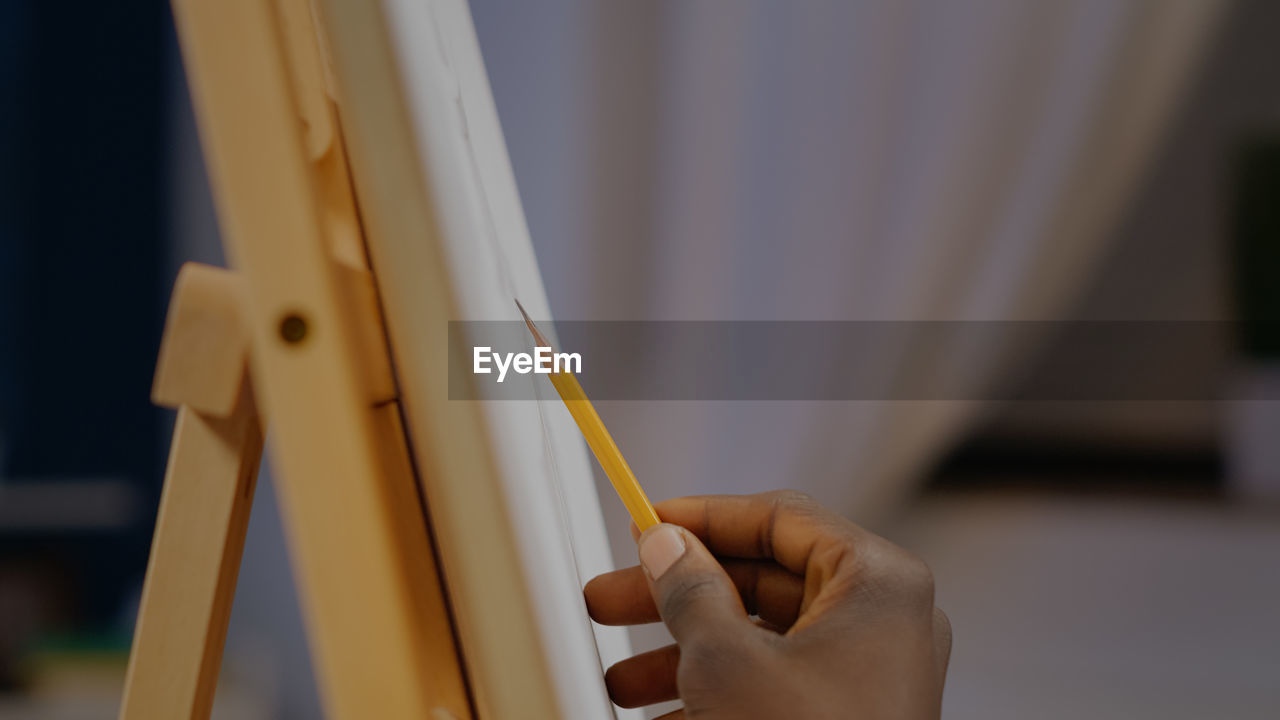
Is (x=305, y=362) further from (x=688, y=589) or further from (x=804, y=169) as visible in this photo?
(x=804, y=169)

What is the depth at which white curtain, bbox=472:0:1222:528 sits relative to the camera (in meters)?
1.27

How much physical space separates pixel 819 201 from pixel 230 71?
1276mm

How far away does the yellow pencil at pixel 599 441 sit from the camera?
0.27 m

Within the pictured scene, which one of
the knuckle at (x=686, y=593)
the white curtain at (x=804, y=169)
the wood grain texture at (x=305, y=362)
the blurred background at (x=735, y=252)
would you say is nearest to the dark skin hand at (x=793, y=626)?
the knuckle at (x=686, y=593)

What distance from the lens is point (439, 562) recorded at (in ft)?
0.83

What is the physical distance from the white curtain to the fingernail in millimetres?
922

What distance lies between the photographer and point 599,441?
0.28 meters

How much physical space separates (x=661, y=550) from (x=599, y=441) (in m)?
0.05

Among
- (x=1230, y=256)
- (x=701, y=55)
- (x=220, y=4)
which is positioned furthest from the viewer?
(x=1230, y=256)

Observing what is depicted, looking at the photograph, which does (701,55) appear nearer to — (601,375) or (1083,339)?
(601,375)

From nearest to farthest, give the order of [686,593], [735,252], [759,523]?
[686,593] → [759,523] → [735,252]

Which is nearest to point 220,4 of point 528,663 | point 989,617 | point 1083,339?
point 528,663
